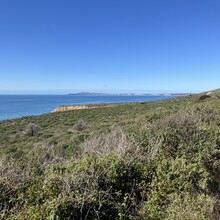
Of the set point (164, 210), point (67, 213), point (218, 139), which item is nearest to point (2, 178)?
point (67, 213)

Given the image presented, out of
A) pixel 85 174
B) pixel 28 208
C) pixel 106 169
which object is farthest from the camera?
pixel 106 169

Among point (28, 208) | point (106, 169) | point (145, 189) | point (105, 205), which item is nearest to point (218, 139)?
point (145, 189)

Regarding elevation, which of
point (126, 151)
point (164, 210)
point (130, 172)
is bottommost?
point (164, 210)

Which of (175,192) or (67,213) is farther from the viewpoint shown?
(175,192)

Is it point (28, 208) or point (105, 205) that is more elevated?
point (28, 208)

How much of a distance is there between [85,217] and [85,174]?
709 millimetres

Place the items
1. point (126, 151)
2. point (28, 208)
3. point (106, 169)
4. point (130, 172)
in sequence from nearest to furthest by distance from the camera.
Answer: point (28, 208) < point (106, 169) < point (130, 172) < point (126, 151)

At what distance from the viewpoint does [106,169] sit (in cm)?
361

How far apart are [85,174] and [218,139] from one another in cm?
373

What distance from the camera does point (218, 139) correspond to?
5.10m

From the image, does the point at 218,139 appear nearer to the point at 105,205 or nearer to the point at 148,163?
the point at 148,163

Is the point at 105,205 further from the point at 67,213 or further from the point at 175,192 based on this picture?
the point at 175,192

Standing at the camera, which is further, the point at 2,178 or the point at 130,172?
the point at 130,172

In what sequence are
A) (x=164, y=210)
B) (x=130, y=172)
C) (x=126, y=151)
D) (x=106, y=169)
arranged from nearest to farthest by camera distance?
(x=164, y=210)
(x=106, y=169)
(x=130, y=172)
(x=126, y=151)
